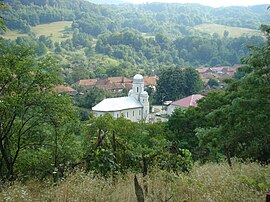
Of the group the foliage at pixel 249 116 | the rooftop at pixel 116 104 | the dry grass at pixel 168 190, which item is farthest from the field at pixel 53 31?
the dry grass at pixel 168 190

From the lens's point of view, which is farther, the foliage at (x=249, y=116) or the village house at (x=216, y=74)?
the village house at (x=216, y=74)

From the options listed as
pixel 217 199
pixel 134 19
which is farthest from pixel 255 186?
pixel 134 19

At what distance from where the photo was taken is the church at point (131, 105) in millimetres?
40281

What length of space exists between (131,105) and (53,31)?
97366 millimetres

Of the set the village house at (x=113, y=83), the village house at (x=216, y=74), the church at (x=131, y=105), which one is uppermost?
the church at (x=131, y=105)

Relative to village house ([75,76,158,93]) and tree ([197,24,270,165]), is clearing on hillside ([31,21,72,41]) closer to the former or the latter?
village house ([75,76,158,93])

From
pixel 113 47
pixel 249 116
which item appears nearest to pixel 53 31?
pixel 113 47

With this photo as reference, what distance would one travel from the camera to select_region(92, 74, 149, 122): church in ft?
132

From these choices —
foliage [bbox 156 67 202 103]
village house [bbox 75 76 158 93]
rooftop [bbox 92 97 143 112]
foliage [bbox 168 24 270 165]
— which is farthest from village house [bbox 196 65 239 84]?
foliage [bbox 168 24 270 165]

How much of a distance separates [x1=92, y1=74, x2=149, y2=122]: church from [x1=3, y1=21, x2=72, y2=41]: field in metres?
80.7

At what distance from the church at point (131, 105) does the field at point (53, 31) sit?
8075 centimetres

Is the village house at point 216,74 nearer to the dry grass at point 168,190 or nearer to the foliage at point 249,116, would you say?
the foliage at point 249,116

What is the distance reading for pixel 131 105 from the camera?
42125 mm

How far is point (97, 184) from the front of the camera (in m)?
4.76
